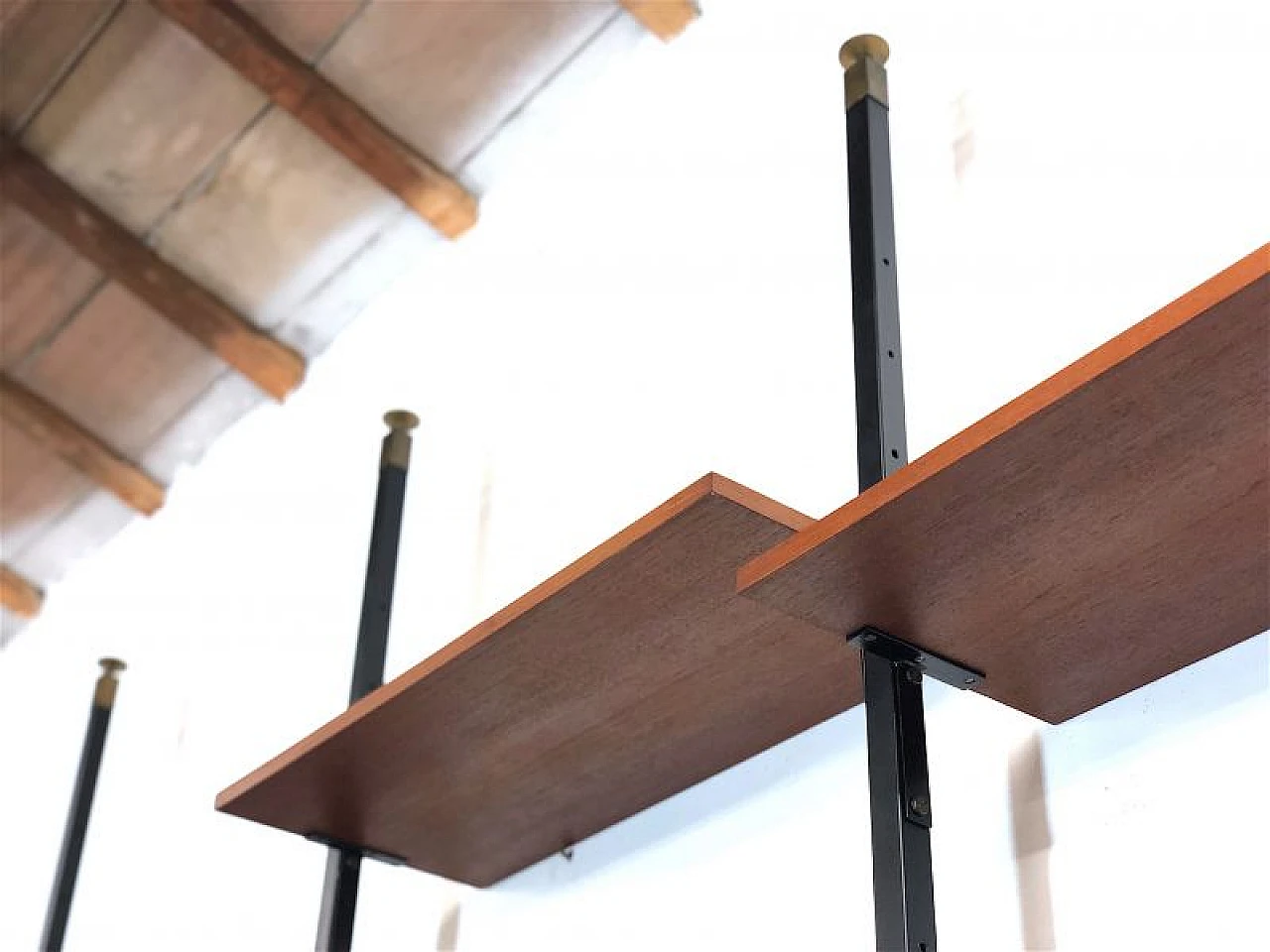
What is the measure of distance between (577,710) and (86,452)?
7.94 feet

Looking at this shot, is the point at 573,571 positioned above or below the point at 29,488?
below

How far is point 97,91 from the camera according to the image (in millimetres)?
3223

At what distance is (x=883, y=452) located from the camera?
1.67 metres

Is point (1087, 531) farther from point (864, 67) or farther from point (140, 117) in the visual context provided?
point (140, 117)

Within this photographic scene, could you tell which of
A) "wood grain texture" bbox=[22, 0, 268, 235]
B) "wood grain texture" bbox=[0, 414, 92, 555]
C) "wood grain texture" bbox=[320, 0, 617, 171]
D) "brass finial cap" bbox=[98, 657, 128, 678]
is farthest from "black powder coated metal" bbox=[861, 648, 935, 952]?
"wood grain texture" bbox=[0, 414, 92, 555]

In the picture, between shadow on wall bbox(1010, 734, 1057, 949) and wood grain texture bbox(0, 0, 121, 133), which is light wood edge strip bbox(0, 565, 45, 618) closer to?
wood grain texture bbox(0, 0, 121, 133)

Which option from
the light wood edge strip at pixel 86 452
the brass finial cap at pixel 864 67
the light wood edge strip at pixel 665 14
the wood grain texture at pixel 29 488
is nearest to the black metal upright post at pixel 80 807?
the light wood edge strip at pixel 86 452

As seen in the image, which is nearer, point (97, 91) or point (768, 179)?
point (768, 179)

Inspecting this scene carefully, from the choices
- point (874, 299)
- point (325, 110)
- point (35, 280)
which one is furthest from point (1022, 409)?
point (35, 280)

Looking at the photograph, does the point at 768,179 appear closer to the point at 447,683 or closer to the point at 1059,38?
the point at 1059,38

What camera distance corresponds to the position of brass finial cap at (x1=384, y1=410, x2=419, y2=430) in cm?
268

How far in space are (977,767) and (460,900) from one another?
36.4 inches

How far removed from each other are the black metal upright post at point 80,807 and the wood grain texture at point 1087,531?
219cm

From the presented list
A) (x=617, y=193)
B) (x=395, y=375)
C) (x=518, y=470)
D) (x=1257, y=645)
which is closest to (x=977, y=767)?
(x=1257, y=645)
